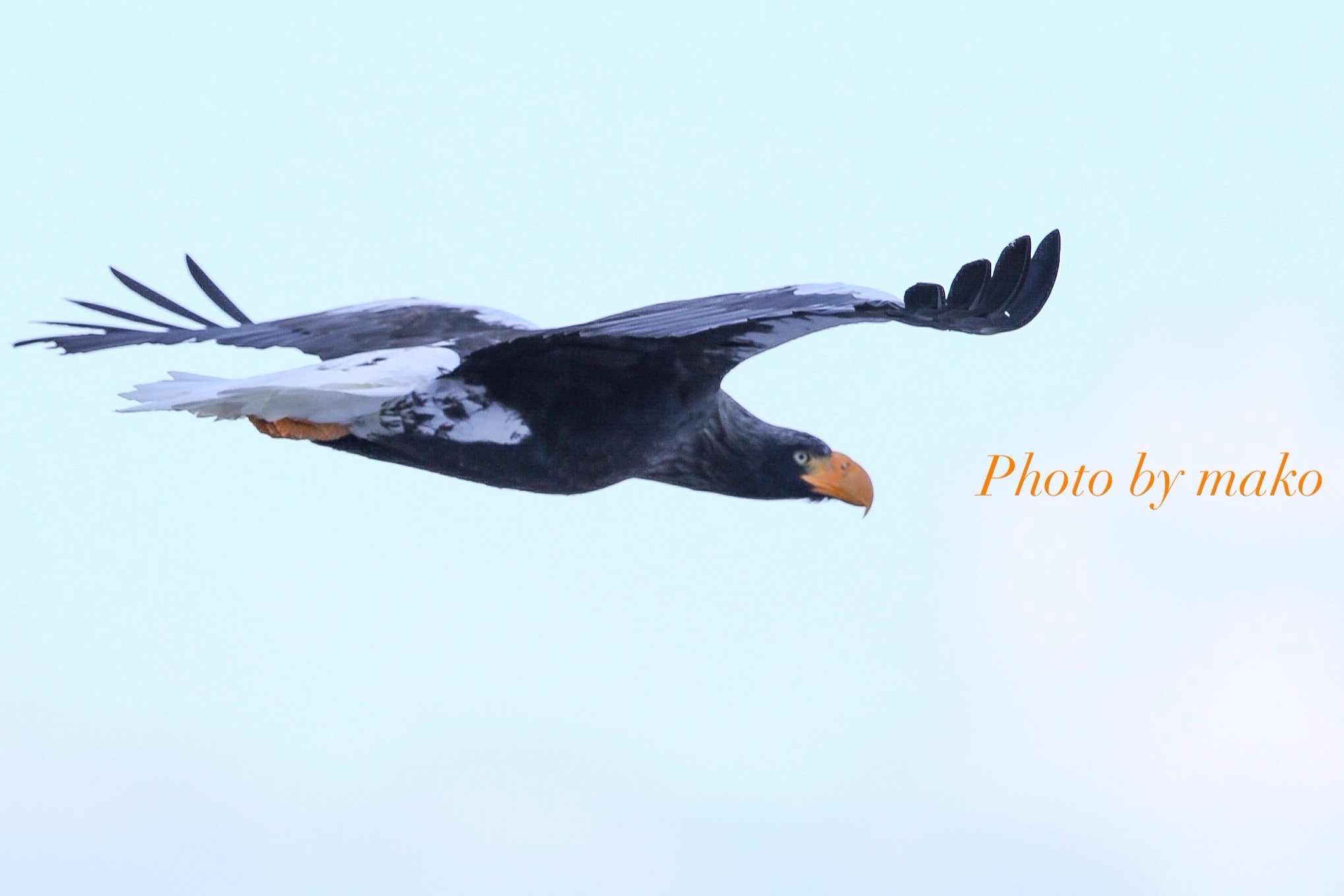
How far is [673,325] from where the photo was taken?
6.61 m

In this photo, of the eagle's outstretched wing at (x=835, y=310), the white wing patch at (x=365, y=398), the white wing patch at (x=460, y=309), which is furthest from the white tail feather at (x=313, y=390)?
the white wing patch at (x=460, y=309)

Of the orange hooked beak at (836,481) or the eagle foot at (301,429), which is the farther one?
the orange hooked beak at (836,481)

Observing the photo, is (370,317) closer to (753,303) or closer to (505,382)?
(505,382)

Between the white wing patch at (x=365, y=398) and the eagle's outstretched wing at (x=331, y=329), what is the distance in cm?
18

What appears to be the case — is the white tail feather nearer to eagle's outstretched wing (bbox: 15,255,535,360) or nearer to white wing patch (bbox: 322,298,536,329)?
eagle's outstretched wing (bbox: 15,255,535,360)

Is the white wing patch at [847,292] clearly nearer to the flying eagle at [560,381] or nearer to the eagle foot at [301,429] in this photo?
the flying eagle at [560,381]

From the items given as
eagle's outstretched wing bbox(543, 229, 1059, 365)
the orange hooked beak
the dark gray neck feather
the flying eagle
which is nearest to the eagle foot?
the flying eagle

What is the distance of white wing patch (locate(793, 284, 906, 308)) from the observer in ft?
22.5

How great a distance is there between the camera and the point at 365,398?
7129 millimetres

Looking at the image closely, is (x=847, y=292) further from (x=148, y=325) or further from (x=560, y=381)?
(x=148, y=325)

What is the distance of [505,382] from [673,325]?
0.93 meters

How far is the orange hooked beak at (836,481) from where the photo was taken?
324 inches

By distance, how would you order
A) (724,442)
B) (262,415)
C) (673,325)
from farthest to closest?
(724,442), (262,415), (673,325)

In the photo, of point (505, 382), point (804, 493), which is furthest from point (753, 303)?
point (804, 493)
